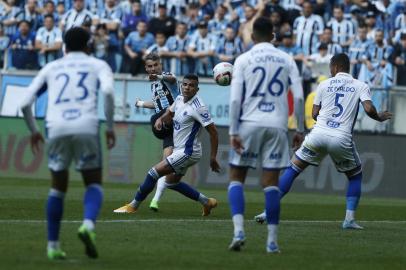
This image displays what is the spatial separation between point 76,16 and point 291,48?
6.09 metres

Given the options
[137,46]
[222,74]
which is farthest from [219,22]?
[222,74]

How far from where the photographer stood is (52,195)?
10.8 meters

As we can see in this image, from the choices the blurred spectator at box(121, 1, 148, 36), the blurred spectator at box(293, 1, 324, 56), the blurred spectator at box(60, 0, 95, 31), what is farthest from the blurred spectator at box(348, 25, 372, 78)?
the blurred spectator at box(60, 0, 95, 31)

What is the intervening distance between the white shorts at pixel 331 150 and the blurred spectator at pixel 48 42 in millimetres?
14053

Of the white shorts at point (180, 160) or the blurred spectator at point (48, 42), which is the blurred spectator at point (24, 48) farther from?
the white shorts at point (180, 160)

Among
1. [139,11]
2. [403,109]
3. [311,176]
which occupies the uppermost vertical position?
[139,11]

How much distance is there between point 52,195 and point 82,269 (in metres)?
1.08

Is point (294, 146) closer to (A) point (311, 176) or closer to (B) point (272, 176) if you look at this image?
(B) point (272, 176)

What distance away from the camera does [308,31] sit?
27.6 metres

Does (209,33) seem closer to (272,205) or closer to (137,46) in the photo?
(137,46)

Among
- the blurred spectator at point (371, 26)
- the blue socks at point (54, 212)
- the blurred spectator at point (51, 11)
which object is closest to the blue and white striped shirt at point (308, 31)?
the blurred spectator at point (371, 26)

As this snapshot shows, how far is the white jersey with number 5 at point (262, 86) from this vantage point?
11633 millimetres

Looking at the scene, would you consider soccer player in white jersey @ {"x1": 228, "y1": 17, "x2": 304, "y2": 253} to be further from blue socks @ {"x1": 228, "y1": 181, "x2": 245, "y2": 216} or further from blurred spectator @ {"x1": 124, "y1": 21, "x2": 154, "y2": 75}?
blurred spectator @ {"x1": 124, "y1": 21, "x2": 154, "y2": 75}

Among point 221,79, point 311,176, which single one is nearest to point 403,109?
point 311,176
